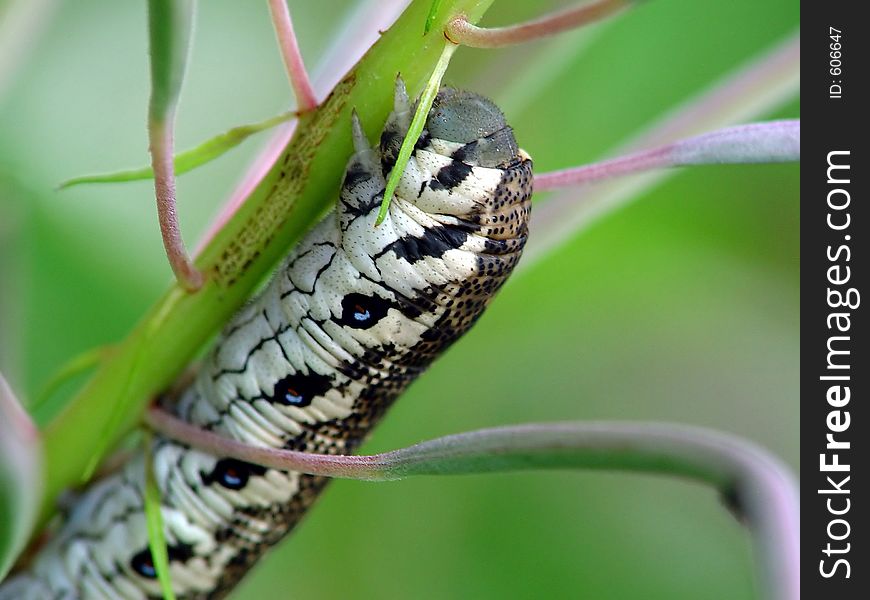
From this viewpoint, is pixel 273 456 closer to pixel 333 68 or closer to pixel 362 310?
pixel 362 310

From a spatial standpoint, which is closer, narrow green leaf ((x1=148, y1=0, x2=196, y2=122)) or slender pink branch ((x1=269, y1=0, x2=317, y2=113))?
narrow green leaf ((x1=148, y1=0, x2=196, y2=122))

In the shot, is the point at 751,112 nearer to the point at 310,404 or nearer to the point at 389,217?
the point at 389,217

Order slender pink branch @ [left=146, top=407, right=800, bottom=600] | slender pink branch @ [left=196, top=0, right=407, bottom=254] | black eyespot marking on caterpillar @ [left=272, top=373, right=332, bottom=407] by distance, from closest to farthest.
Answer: slender pink branch @ [left=146, top=407, right=800, bottom=600] → slender pink branch @ [left=196, top=0, right=407, bottom=254] → black eyespot marking on caterpillar @ [left=272, top=373, right=332, bottom=407]

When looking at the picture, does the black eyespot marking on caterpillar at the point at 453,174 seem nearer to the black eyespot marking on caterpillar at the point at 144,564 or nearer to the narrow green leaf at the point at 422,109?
the narrow green leaf at the point at 422,109

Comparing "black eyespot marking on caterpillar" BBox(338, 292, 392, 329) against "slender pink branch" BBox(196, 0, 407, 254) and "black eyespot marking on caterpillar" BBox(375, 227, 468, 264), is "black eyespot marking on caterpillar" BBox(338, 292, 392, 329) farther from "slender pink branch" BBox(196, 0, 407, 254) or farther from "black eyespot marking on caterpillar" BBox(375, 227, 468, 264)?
"slender pink branch" BBox(196, 0, 407, 254)

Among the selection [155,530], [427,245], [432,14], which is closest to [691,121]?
[427,245]
